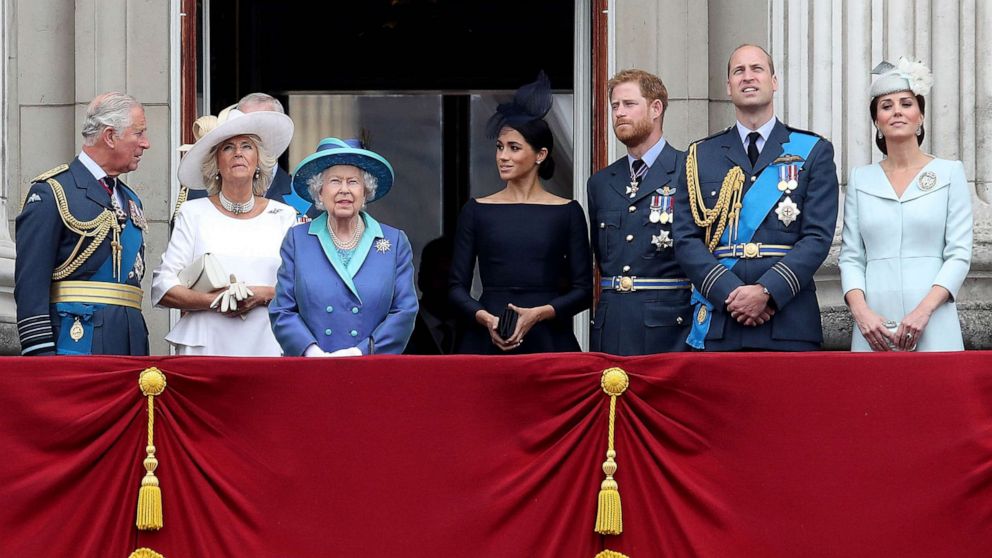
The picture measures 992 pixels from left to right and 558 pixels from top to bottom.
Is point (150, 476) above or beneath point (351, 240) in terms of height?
beneath

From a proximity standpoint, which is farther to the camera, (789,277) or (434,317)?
(434,317)

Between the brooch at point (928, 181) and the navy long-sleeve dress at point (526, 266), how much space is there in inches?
55.7

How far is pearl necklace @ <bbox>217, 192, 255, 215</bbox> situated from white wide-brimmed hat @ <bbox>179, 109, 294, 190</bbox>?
19cm

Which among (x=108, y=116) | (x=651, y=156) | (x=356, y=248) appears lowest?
(x=356, y=248)

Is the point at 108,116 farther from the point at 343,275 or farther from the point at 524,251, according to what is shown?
the point at 524,251

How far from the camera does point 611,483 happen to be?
19.0ft

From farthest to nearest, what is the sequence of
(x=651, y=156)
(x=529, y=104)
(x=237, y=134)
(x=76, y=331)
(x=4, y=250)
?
1. (x=4, y=250)
2. (x=529, y=104)
3. (x=651, y=156)
4. (x=237, y=134)
5. (x=76, y=331)

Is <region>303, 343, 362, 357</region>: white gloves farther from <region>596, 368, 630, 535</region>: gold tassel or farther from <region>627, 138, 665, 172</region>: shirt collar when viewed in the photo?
<region>627, 138, 665, 172</region>: shirt collar

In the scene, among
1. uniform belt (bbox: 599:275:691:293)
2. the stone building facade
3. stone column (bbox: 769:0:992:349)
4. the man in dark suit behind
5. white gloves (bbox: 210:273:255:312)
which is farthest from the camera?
the man in dark suit behind

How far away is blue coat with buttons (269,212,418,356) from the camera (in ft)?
21.3

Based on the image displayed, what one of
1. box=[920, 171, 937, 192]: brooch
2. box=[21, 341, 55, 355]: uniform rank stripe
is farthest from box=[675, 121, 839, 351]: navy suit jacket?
box=[21, 341, 55, 355]: uniform rank stripe

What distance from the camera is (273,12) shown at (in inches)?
489

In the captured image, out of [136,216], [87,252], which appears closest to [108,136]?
[136,216]

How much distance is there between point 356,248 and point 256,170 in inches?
28.4
